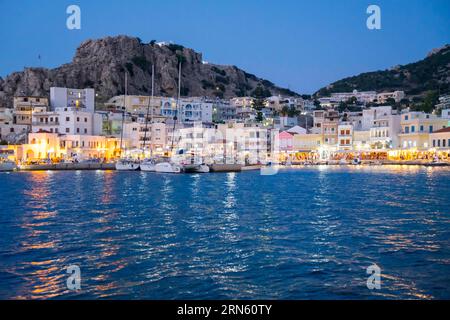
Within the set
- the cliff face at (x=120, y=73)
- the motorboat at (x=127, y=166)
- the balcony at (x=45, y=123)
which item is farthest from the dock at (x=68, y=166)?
the cliff face at (x=120, y=73)

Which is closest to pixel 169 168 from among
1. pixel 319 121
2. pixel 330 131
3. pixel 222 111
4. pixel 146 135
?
pixel 146 135

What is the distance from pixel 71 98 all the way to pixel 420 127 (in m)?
65.7

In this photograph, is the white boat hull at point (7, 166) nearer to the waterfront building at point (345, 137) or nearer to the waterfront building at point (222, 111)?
the waterfront building at point (222, 111)

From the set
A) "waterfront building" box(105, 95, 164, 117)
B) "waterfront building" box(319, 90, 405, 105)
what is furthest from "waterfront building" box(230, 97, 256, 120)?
"waterfront building" box(319, 90, 405, 105)

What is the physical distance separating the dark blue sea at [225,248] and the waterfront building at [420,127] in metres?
54.0

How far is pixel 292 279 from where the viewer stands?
12609mm

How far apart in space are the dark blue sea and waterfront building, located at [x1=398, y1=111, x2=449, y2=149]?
54.0 meters

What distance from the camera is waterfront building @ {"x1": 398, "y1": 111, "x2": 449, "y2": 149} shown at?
266 ft

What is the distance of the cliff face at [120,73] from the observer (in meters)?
111

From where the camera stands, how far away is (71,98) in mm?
97125

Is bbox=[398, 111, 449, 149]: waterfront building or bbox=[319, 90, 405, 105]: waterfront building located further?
bbox=[319, 90, 405, 105]: waterfront building

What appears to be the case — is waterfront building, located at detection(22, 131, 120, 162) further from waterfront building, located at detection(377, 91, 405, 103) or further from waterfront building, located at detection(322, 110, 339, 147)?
waterfront building, located at detection(377, 91, 405, 103)

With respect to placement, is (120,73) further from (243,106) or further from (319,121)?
(319,121)
